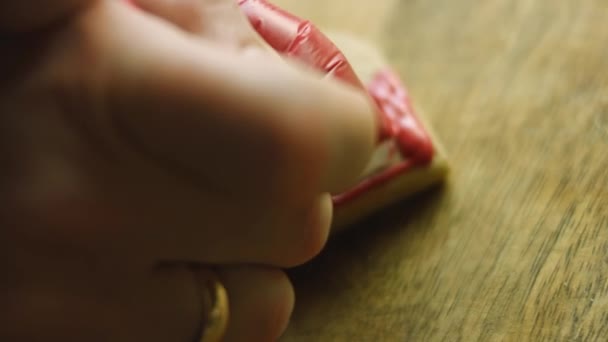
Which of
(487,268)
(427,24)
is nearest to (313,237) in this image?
(487,268)

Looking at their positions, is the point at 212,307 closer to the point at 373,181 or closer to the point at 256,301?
the point at 256,301

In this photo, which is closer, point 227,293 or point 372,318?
point 227,293

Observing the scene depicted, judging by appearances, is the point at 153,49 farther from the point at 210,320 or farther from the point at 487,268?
the point at 487,268

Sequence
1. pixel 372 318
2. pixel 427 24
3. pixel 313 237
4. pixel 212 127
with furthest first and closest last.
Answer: pixel 427 24 < pixel 372 318 < pixel 313 237 < pixel 212 127

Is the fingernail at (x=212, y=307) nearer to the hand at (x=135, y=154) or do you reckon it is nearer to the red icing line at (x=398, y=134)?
the hand at (x=135, y=154)

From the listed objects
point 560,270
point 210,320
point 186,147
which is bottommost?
point 560,270
